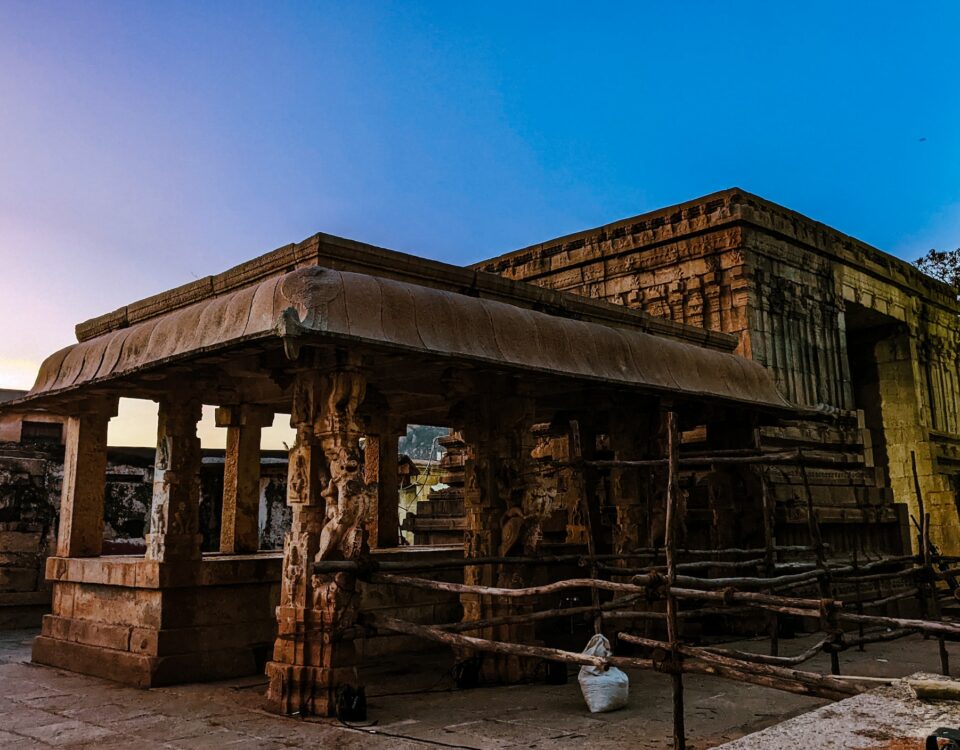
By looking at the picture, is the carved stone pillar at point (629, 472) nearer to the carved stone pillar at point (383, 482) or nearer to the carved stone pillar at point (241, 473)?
the carved stone pillar at point (383, 482)

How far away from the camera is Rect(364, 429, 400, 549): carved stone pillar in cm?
1163

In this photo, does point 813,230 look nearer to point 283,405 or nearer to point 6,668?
point 283,405

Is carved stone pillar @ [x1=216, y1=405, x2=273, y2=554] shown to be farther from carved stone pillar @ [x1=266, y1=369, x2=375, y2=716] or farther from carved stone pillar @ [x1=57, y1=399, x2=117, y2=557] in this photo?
carved stone pillar @ [x1=266, y1=369, x2=375, y2=716]

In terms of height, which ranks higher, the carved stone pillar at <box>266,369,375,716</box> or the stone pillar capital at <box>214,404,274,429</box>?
the stone pillar capital at <box>214,404,274,429</box>

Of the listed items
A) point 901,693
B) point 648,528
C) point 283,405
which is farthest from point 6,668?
point 901,693

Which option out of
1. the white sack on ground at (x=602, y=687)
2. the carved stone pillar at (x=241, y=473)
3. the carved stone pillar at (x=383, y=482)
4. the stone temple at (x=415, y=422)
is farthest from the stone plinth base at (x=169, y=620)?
the white sack on ground at (x=602, y=687)

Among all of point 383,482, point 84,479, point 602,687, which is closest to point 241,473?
point 84,479

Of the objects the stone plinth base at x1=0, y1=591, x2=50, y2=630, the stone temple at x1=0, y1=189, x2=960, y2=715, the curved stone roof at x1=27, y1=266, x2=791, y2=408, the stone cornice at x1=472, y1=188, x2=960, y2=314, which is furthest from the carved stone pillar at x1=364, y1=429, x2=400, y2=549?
the stone cornice at x1=472, y1=188, x2=960, y2=314

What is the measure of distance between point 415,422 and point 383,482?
0.96m

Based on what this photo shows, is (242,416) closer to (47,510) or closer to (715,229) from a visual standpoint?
(47,510)

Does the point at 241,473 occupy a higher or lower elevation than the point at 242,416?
lower

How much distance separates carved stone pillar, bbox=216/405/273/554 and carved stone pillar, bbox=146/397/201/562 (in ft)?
6.38

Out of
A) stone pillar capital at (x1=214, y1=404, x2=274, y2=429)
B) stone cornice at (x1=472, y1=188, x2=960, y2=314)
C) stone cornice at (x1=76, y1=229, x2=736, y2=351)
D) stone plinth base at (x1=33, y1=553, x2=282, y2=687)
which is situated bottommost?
stone plinth base at (x1=33, y1=553, x2=282, y2=687)

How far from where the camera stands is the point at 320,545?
664cm
